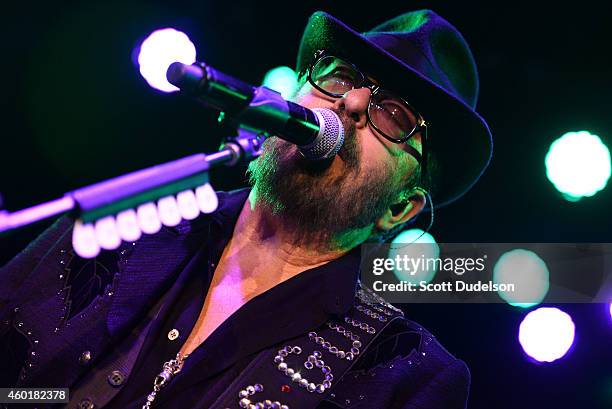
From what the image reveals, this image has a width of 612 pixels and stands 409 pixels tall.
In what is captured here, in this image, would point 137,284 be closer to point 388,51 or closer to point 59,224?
point 59,224

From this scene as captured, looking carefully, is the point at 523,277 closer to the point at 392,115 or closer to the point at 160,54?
the point at 392,115

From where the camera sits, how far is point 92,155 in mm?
3211

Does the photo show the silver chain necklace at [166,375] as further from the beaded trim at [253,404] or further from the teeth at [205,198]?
the teeth at [205,198]

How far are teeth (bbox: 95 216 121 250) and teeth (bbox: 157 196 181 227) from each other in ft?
0.30

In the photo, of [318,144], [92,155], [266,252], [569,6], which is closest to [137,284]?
[266,252]

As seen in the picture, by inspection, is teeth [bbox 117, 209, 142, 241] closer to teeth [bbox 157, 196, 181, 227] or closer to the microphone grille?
teeth [bbox 157, 196, 181, 227]

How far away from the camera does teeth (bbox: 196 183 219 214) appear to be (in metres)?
1.14

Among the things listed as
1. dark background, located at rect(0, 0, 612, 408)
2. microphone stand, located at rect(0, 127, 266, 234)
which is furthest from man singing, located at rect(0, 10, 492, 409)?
dark background, located at rect(0, 0, 612, 408)

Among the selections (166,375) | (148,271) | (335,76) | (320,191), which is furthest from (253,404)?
(335,76)

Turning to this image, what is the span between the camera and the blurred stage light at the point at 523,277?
10.4ft

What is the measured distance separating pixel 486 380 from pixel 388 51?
6.32 feet

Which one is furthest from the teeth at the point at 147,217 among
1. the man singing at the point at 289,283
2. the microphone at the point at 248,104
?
the man singing at the point at 289,283

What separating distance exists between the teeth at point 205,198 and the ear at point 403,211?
1373 mm

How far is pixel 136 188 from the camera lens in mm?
1058
